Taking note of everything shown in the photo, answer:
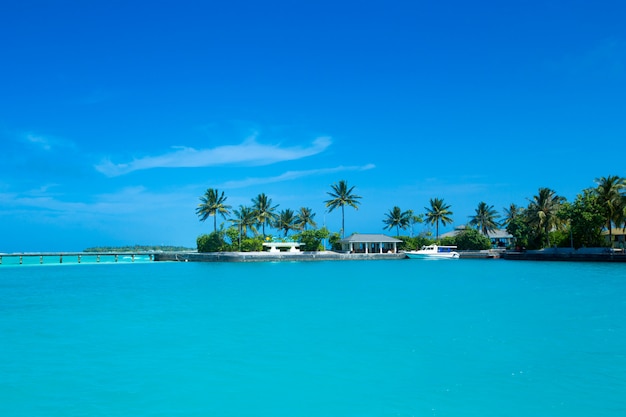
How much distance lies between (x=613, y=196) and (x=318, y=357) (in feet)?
163

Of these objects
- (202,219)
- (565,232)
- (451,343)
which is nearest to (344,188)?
(202,219)

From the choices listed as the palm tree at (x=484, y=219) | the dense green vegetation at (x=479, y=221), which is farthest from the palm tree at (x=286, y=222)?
the palm tree at (x=484, y=219)

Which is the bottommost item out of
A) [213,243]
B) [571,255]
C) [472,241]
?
[571,255]

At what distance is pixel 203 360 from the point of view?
12039mm

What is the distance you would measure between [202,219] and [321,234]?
669 inches

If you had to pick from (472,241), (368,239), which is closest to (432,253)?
(472,241)

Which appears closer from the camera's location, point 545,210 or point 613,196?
point 613,196

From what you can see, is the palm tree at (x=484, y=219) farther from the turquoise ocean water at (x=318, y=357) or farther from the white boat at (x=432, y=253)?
the turquoise ocean water at (x=318, y=357)

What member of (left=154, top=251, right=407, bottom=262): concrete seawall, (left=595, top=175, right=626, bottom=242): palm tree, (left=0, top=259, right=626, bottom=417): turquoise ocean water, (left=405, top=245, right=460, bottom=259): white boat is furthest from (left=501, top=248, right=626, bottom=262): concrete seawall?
(left=0, top=259, right=626, bottom=417): turquoise ocean water

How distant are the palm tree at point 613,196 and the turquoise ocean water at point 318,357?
33.0m

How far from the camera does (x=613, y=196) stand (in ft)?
167

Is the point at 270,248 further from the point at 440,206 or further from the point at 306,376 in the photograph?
the point at 306,376

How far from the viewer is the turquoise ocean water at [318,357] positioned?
356 inches

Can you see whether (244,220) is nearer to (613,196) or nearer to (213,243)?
(213,243)
